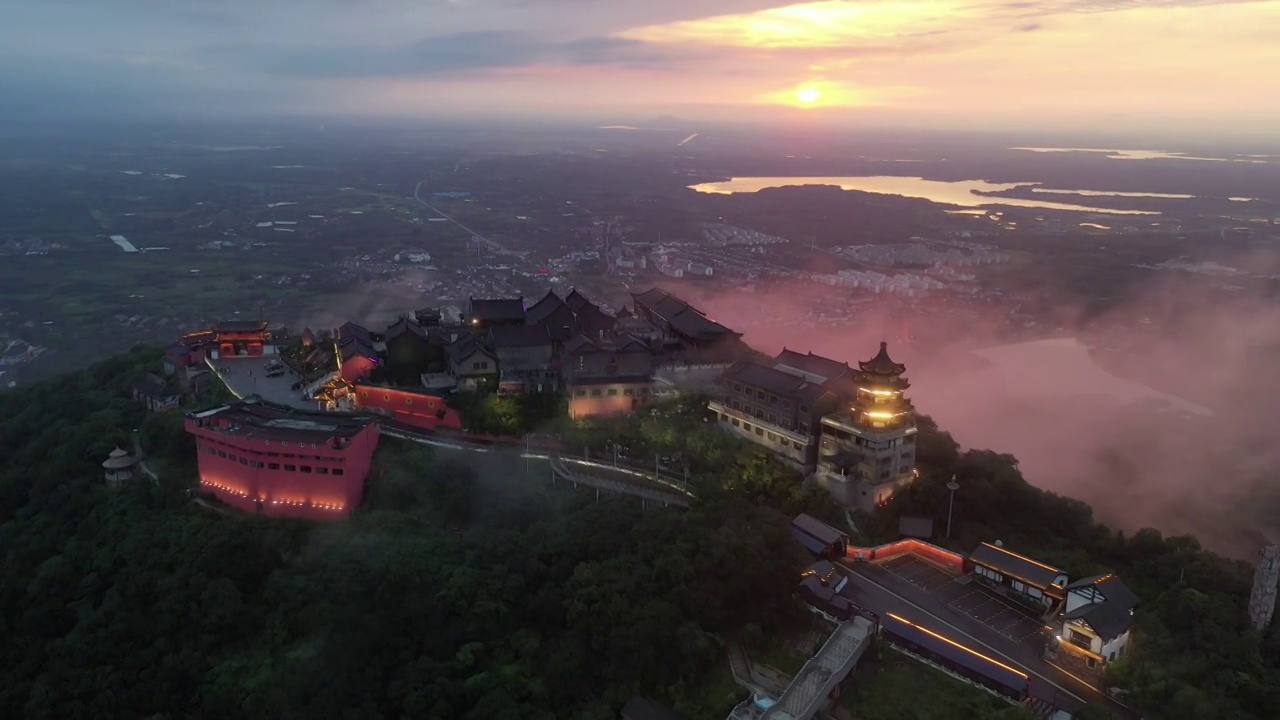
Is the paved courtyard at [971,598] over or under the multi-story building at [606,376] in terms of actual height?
under

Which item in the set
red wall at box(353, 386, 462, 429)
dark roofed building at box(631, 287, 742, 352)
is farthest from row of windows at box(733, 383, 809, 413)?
red wall at box(353, 386, 462, 429)

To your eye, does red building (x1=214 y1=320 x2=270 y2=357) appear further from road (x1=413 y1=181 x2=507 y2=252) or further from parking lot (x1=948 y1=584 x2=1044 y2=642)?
road (x1=413 y1=181 x2=507 y2=252)

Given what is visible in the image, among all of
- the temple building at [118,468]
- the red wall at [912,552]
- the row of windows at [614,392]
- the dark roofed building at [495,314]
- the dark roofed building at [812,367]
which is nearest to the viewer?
the red wall at [912,552]

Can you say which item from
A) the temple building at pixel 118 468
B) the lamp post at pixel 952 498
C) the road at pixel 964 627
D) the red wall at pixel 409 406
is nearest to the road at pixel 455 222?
the red wall at pixel 409 406

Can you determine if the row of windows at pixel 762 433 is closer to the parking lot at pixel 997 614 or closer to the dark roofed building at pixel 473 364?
the parking lot at pixel 997 614

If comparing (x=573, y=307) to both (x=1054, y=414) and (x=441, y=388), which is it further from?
(x=1054, y=414)

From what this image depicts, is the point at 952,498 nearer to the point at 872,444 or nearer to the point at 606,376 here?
the point at 872,444

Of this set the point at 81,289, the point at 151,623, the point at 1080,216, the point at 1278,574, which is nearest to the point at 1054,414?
the point at 1278,574
